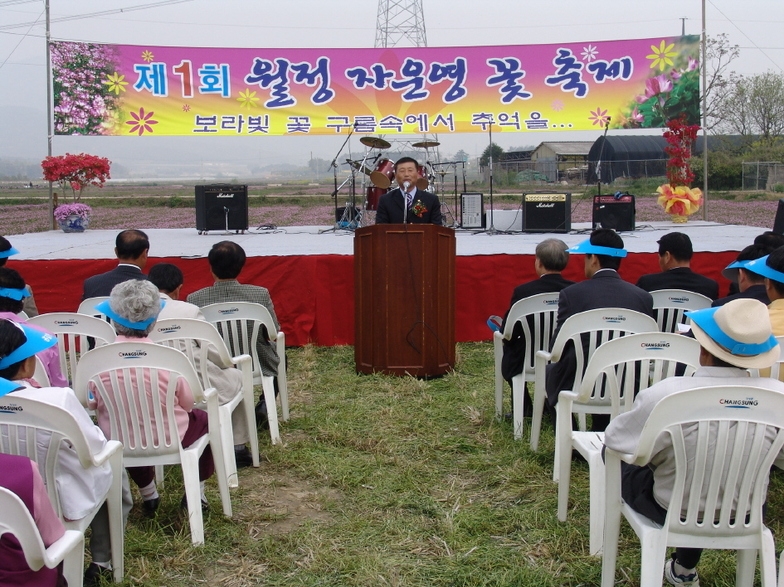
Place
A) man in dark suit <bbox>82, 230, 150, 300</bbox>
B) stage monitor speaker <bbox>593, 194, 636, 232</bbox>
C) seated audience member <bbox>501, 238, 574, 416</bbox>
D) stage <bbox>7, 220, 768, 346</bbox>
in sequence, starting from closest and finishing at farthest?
seated audience member <bbox>501, 238, 574, 416</bbox>, man in dark suit <bbox>82, 230, 150, 300</bbox>, stage <bbox>7, 220, 768, 346</bbox>, stage monitor speaker <bbox>593, 194, 636, 232</bbox>

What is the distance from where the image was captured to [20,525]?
1.61m

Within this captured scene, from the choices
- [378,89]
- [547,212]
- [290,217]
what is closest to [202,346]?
[547,212]

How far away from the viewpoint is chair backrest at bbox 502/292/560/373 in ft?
12.5

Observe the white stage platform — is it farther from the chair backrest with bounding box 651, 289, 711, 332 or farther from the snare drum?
the chair backrest with bounding box 651, 289, 711, 332

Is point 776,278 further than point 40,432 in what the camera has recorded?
Yes

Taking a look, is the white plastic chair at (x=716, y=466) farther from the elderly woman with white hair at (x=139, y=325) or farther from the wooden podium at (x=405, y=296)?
the wooden podium at (x=405, y=296)

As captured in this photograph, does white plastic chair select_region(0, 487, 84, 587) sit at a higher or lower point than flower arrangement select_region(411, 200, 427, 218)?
lower

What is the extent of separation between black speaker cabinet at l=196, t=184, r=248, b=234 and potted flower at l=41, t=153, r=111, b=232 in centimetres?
199

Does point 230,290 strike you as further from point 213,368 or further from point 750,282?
point 750,282

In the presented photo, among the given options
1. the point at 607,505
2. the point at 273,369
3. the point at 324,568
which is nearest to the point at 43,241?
the point at 273,369

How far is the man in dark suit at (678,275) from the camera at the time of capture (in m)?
3.97

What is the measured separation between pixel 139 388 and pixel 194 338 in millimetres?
517

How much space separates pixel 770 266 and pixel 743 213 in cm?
1478

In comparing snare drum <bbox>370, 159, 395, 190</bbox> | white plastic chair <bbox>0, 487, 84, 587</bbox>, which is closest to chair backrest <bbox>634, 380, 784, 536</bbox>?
white plastic chair <bbox>0, 487, 84, 587</bbox>
